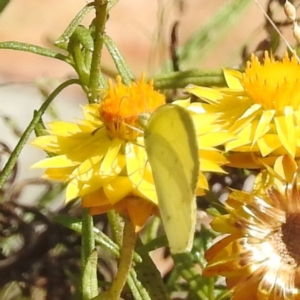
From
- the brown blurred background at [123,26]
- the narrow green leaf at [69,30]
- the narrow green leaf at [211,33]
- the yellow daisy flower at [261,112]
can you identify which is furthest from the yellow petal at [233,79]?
the brown blurred background at [123,26]

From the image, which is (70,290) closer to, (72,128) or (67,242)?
(67,242)

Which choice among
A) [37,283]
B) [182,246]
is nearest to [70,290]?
[37,283]

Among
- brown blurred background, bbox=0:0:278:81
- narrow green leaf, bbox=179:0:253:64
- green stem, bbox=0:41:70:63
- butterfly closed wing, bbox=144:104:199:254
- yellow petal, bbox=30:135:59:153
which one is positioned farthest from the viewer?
brown blurred background, bbox=0:0:278:81

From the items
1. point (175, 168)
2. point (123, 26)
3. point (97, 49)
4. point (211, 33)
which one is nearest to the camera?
point (175, 168)

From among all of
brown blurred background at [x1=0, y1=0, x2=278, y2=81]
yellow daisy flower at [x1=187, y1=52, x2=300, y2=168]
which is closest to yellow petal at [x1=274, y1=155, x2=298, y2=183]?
yellow daisy flower at [x1=187, y1=52, x2=300, y2=168]

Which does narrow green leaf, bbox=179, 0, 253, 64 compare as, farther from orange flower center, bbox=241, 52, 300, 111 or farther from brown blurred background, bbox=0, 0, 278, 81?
orange flower center, bbox=241, 52, 300, 111

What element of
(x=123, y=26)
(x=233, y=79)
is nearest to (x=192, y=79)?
(x=233, y=79)

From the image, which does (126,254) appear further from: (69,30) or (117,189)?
(69,30)

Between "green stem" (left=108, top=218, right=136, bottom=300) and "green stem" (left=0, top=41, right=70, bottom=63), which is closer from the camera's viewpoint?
"green stem" (left=108, top=218, right=136, bottom=300)
